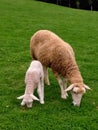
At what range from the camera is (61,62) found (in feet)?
31.1

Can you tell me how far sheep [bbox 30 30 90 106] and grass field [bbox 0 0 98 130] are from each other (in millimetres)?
382

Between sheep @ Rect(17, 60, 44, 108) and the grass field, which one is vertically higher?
sheep @ Rect(17, 60, 44, 108)

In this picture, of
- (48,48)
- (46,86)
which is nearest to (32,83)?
(48,48)

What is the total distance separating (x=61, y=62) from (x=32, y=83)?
41.6 inches

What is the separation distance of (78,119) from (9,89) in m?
2.48

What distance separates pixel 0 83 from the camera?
1054 centimetres

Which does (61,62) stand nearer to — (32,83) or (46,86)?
(32,83)

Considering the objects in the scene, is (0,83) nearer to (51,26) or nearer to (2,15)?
(51,26)

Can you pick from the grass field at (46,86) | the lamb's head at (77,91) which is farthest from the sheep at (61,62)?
the grass field at (46,86)

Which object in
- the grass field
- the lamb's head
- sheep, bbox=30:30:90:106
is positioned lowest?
the grass field

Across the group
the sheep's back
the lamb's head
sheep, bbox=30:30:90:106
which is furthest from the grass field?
the sheep's back

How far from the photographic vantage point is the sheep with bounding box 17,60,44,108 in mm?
8617

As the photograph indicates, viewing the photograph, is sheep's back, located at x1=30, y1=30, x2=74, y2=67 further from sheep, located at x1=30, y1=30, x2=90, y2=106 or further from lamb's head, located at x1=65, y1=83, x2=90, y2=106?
lamb's head, located at x1=65, y1=83, x2=90, y2=106

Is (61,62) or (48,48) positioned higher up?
(48,48)
